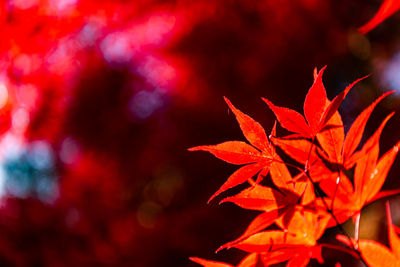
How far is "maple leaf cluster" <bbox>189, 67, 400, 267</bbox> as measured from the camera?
342 mm

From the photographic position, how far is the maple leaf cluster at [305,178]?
0.34m

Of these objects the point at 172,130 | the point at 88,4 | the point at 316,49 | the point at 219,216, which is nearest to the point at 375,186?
the point at 219,216

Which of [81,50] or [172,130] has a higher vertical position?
[81,50]

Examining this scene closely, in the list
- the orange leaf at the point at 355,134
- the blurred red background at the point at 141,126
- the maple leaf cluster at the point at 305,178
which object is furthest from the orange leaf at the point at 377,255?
the blurred red background at the point at 141,126

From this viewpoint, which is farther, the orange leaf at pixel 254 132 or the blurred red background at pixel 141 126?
the blurred red background at pixel 141 126

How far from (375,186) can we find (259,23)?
1806 mm

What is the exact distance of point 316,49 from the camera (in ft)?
7.32

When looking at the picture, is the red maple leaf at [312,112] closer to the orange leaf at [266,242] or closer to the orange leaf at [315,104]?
the orange leaf at [315,104]

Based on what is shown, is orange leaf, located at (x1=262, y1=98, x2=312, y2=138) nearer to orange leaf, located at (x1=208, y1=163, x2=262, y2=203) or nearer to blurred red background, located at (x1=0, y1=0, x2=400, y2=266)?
orange leaf, located at (x1=208, y1=163, x2=262, y2=203)

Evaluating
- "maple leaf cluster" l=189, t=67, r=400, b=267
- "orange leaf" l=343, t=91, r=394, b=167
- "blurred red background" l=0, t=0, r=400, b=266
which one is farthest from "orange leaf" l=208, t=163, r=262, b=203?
"blurred red background" l=0, t=0, r=400, b=266

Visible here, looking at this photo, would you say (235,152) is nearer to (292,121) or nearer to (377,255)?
(292,121)

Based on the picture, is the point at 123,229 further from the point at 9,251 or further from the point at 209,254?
the point at 9,251

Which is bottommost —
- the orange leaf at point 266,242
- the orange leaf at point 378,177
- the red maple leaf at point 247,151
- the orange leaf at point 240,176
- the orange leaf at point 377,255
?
the orange leaf at point 377,255

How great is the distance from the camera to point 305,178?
1.26ft
